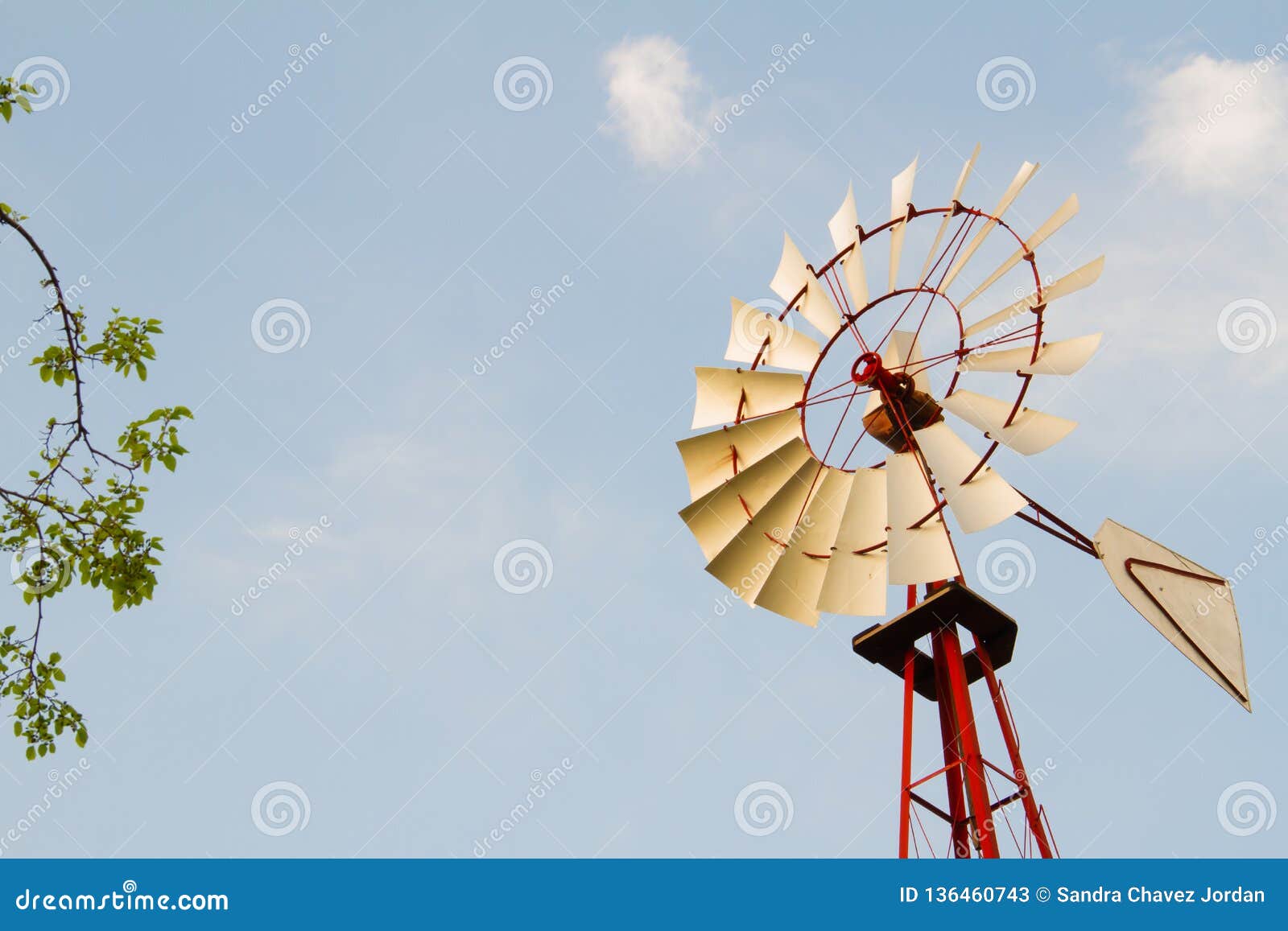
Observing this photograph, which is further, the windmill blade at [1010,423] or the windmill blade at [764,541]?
the windmill blade at [764,541]

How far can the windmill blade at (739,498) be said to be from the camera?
10062 mm

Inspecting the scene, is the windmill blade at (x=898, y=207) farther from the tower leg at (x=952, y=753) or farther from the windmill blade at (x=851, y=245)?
the tower leg at (x=952, y=753)

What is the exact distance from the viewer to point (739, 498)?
10.1m

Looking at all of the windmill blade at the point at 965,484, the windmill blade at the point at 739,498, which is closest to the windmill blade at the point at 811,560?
the windmill blade at the point at 739,498

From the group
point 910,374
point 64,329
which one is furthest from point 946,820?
point 64,329

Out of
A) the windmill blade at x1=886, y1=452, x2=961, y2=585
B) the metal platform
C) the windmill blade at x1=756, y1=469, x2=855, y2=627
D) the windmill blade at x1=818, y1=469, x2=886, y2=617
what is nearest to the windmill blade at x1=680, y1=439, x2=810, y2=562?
the windmill blade at x1=756, y1=469, x2=855, y2=627

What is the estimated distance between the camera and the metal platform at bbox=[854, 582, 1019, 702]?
30.2 ft

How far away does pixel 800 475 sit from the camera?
10.2m

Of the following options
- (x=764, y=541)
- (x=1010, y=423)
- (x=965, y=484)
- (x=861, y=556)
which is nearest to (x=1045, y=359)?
(x=1010, y=423)

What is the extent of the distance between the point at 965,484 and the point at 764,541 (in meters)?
1.65

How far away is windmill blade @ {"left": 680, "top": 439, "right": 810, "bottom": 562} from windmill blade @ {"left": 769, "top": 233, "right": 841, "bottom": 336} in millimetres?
976

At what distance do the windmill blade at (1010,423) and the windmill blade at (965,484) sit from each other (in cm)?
19

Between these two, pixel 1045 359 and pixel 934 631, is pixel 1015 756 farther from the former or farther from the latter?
pixel 1045 359

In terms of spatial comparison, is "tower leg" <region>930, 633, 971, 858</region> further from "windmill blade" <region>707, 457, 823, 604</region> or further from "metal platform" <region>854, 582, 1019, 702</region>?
"windmill blade" <region>707, 457, 823, 604</region>
